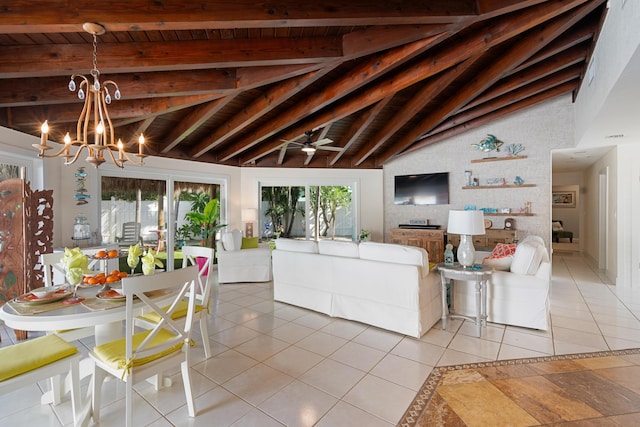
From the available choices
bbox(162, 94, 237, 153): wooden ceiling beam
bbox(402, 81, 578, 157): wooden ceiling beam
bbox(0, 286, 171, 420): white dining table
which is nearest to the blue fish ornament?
bbox(402, 81, 578, 157): wooden ceiling beam

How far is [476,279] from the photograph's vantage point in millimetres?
3352

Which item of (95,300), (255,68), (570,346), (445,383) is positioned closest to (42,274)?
(95,300)

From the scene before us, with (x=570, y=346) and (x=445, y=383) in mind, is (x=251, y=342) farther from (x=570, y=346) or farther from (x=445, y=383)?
(x=570, y=346)

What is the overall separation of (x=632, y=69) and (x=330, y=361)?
3548 millimetres

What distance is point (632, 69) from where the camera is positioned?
99.7 inches

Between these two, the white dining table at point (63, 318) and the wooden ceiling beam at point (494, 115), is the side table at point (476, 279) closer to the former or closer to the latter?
the white dining table at point (63, 318)

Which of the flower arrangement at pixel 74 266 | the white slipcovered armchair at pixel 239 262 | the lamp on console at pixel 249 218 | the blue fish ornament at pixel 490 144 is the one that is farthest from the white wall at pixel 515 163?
the flower arrangement at pixel 74 266

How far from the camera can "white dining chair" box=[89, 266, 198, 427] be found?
1845 mm

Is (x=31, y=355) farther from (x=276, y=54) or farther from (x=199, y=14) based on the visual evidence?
(x=276, y=54)

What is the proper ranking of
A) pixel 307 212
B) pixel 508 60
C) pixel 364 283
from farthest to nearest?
pixel 307 212 → pixel 508 60 → pixel 364 283

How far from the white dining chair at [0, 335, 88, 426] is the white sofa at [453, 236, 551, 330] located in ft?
12.6

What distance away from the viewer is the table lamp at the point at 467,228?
11.4 ft

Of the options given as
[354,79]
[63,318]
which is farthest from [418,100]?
[63,318]

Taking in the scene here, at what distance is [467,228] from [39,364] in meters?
3.76
